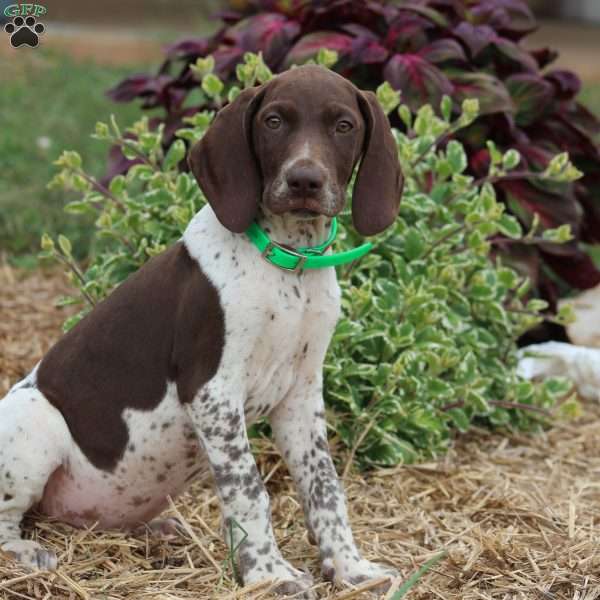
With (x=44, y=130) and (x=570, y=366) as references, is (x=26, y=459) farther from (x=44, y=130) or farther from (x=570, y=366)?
(x=44, y=130)

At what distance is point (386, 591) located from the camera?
3.12 m

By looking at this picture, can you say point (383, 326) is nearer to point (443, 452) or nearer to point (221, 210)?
point (443, 452)

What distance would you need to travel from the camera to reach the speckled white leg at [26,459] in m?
3.25

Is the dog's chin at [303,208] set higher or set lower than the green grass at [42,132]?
higher

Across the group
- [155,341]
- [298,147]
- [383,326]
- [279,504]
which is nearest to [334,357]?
[383,326]

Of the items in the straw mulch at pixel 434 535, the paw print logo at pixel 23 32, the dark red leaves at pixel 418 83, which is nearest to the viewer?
the straw mulch at pixel 434 535

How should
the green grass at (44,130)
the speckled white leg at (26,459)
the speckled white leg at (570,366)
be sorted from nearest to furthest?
the speckled white leg at (26,459) < the speckled white leg at (570,366) < the green grass at (44,130)

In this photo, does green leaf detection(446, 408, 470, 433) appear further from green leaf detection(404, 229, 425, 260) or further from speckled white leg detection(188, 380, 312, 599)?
speckled white leg detection(188, 380, 312, 599)

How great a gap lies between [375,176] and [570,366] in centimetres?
219

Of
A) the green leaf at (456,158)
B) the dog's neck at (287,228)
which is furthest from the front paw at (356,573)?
the green leaf at (456,158)

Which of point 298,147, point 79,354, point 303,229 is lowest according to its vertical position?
point 79,354

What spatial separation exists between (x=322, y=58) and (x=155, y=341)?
1471 millimetres

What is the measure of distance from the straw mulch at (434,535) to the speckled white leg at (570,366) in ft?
1.08

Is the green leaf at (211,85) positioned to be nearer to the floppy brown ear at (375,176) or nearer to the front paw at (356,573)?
the floppy brown ear at (375,176)
